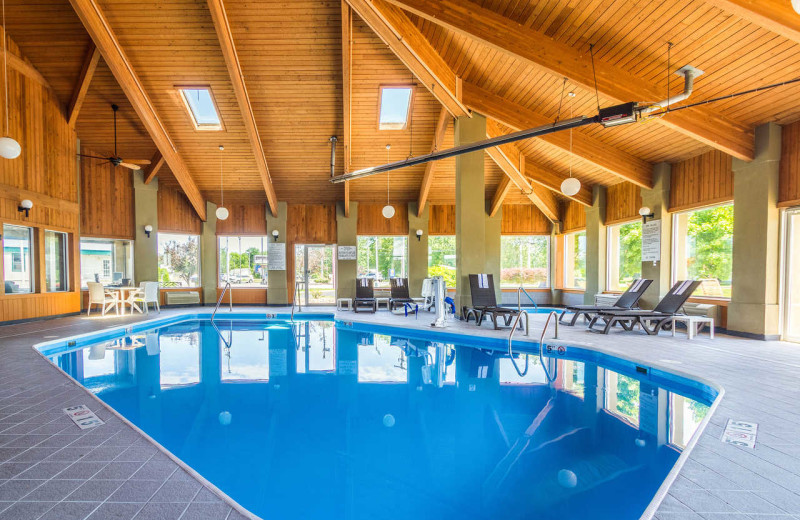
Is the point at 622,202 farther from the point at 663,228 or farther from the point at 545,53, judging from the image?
the point at 545,53

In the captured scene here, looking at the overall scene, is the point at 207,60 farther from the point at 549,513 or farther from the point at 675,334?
the point at 675,334

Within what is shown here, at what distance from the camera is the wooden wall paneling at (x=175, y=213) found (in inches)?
428

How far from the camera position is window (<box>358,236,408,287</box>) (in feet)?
40.1

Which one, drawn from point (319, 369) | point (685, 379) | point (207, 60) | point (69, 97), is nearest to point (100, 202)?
point (69, 97)

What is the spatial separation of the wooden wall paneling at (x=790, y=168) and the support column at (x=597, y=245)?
167 inches

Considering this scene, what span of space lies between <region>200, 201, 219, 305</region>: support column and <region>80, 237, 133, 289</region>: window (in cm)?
177

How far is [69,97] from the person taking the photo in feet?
27.5

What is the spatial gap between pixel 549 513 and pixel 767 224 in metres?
6.30

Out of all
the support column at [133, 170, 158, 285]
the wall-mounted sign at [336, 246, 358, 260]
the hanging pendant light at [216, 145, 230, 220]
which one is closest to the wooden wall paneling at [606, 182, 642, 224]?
the wall-mounted sign at [336, 246, 358, 260]

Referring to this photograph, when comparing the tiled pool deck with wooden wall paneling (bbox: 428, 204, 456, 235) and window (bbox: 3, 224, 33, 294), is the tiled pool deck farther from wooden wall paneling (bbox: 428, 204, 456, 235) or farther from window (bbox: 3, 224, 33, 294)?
wooden wall paneling (bbox: 428, 204, 456, 235)

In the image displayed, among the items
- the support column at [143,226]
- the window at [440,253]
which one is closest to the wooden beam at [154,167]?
the support column at [143,226]

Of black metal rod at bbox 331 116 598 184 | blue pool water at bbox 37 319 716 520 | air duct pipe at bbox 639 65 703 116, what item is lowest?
blue pool water at bbox 37 319 716 520

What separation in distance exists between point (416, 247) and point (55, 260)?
8.74m

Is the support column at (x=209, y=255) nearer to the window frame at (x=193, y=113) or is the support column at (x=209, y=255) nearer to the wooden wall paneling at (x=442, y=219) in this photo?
the window frame at (x=193, y=113)
